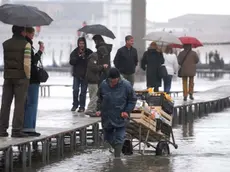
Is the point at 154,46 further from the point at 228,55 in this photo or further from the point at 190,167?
the point at 228,55

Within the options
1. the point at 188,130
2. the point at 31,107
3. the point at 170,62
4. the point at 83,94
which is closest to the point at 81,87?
the point at 83,94

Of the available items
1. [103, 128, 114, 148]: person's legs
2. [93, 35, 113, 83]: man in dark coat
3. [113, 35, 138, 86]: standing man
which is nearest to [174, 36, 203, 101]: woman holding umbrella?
[113, 35, 138, 86]: standing man

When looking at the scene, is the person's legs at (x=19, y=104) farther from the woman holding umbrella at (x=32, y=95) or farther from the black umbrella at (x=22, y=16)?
the black umbrella at (x=22, y=16)

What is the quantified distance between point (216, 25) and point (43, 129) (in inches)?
5202

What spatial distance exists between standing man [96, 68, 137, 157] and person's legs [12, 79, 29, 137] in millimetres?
997

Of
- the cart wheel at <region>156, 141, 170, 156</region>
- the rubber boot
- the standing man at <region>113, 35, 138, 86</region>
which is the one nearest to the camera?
the rubber boot

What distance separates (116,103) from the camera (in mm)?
11461

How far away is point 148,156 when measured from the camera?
12359 millimetres

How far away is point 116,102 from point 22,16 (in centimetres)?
170

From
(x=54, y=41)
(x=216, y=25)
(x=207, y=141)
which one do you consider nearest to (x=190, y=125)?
(x=207, y=141)

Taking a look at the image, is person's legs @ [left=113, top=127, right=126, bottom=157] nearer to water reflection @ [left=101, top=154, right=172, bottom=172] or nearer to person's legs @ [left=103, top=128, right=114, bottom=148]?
person's legs @ [left=103, top=128, right=114, bottom=148]

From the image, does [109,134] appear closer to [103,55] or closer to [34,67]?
[34,67]

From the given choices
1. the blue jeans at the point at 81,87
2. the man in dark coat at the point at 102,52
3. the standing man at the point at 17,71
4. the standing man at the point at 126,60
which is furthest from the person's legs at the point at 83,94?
the standing man at the point at 17,71

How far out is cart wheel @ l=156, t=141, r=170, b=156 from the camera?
40.5 feet
